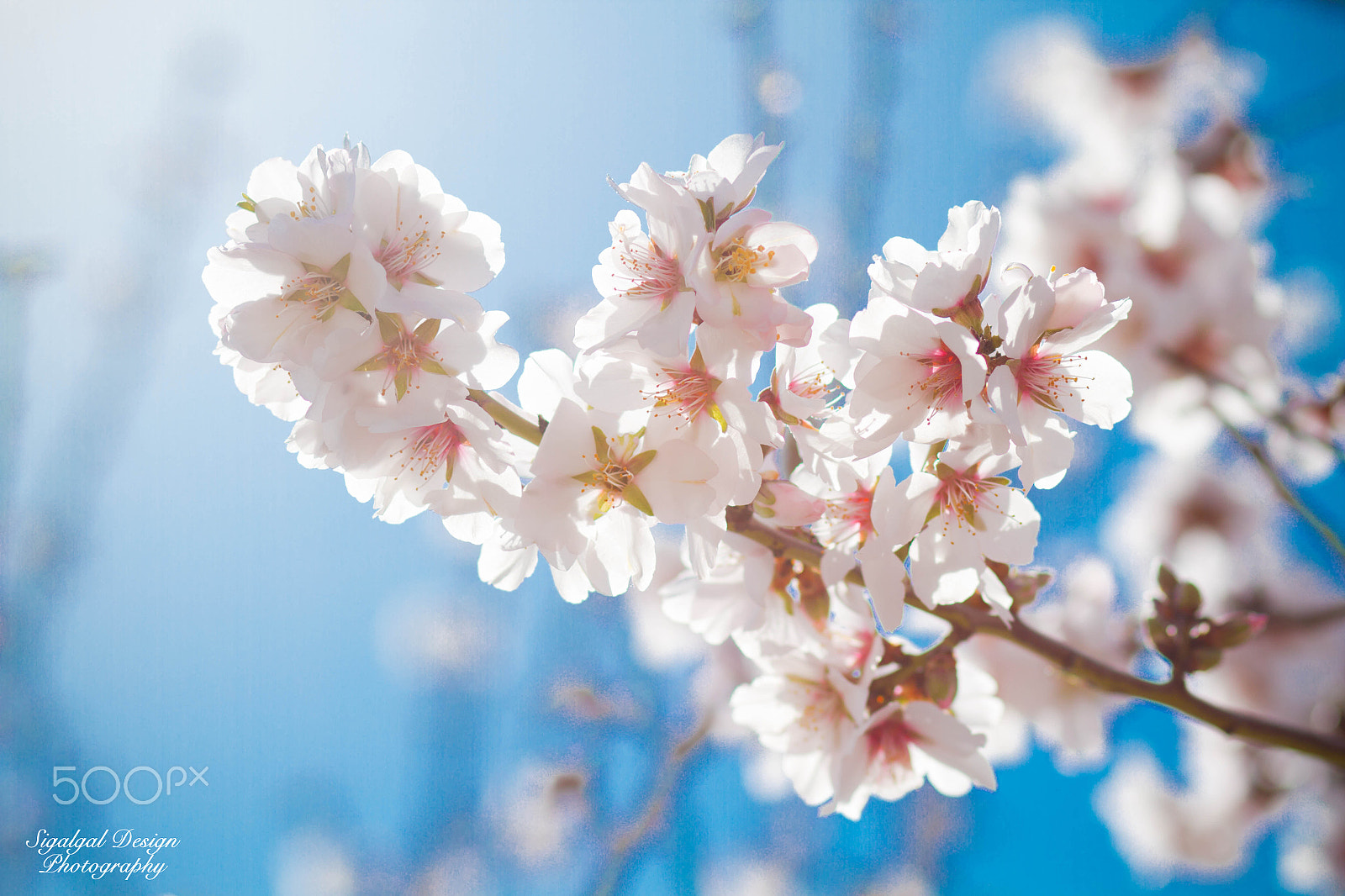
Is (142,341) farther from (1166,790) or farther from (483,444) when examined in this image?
(1166,790)

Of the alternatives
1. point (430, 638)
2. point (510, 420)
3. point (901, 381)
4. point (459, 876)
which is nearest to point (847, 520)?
point (901, 381)

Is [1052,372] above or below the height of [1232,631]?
above

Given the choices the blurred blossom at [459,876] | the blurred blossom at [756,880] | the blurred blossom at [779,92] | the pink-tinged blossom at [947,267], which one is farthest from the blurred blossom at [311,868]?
the blurred blossom at [779,92]

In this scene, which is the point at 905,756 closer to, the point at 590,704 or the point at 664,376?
the point at 664,376

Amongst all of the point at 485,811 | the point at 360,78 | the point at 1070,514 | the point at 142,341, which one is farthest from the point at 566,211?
the point at 1070,514

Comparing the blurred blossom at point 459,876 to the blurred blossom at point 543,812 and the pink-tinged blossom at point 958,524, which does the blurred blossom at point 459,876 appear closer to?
the blurred blossom at point 543,812

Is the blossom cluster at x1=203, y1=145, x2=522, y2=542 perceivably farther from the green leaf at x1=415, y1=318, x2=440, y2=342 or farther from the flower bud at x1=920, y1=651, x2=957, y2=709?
the flower bud at x1=920, y1=651, x2=957, y2=709

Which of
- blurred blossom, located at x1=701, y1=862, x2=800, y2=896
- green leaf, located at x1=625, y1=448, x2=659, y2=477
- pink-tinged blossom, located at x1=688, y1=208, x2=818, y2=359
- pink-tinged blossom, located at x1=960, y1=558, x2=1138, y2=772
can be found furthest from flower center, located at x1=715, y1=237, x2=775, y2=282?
blurred blossom, located at x1=701, y1=862, x2=800, y2=896
